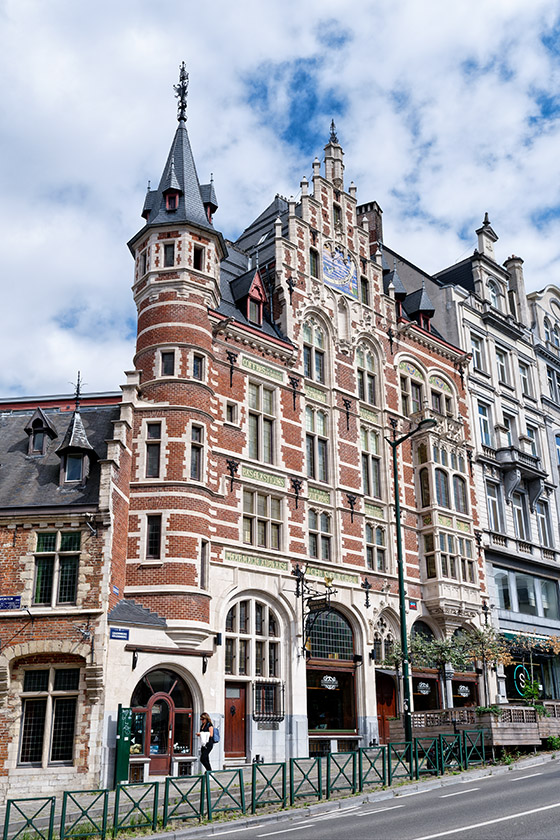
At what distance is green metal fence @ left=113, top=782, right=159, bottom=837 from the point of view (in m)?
15.5

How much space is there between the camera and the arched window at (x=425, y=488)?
3803 cm

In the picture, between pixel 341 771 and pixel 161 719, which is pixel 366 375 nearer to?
pixel 161 719

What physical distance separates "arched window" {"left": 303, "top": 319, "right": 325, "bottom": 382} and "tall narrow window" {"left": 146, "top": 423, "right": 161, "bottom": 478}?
8.41 meters

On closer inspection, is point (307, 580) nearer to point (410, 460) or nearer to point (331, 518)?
point (331, 518)

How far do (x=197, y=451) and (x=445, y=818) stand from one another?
53.5 ft

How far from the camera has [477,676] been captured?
37062 millimetres

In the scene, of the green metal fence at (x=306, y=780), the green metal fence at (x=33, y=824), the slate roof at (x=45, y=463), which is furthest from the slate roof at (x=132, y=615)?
the green metal fence at (x=33, y=824)

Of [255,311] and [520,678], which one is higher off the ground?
[255,311]

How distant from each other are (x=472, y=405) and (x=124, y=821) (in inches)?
1232

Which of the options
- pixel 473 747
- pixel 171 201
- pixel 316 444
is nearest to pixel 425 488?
pixel 316 444

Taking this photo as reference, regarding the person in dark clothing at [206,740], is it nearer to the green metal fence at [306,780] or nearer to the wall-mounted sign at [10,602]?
the green metal fence at [306,780]

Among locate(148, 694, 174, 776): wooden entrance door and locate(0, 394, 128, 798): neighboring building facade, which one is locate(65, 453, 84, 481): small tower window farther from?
locate(148, 694, 174, 776): wooden entrance door

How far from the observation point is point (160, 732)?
25172mm

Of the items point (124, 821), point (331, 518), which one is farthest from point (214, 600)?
point (124, 821)
